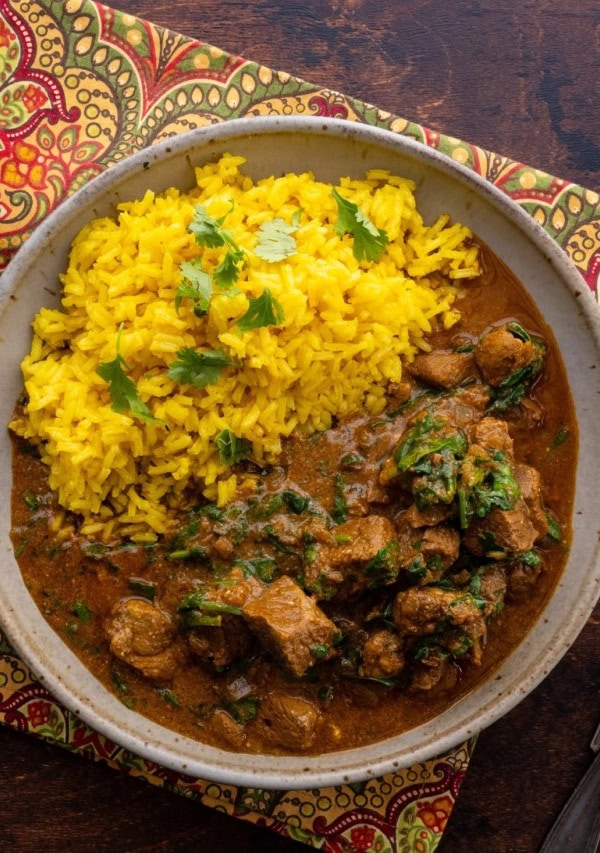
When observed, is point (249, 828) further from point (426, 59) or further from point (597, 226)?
point (426, 59)

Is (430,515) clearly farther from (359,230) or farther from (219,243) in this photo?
(219,243)

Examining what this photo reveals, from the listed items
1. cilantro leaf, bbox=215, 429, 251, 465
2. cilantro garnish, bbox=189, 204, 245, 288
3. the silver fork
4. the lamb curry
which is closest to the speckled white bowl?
the lamb curry

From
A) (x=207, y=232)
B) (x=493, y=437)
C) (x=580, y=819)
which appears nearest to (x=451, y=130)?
(x=207, y=232)

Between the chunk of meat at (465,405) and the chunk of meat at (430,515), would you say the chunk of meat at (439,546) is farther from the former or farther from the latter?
the chunk of meat at (465,405)

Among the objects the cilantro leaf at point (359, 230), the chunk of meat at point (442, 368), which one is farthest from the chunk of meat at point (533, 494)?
the cilantro leaf at point (359, 230)

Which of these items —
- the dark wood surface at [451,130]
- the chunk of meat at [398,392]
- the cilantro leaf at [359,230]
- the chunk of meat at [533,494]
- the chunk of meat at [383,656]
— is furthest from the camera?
the dark wood surface at [451,130]
